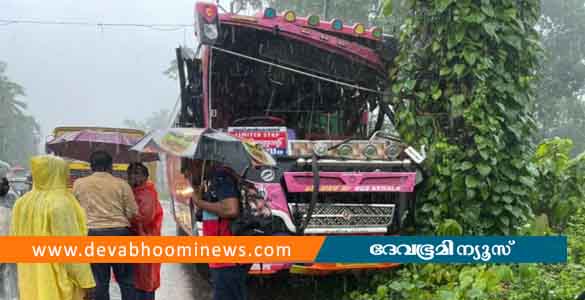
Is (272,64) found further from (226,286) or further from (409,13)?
(226,286)

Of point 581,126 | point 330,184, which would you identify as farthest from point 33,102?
point 330,184

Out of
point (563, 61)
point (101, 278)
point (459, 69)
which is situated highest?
point (563, 61)

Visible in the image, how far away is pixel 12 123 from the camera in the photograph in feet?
179

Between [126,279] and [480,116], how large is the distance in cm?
377

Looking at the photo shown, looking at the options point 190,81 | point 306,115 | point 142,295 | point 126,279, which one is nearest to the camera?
point 126,279

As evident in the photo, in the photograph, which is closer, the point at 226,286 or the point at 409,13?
the point at 226,286

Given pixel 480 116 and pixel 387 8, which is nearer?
pixel 480 116

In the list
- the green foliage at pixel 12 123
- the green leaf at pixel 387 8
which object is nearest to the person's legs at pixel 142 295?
the green leaf at pixel 387 8

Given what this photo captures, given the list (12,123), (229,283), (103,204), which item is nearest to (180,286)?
(103,204)

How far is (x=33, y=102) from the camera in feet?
620

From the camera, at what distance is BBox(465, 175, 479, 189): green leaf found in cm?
561

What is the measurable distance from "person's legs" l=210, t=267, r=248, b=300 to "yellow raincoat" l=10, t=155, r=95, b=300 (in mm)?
957

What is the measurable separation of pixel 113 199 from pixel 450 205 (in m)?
3.37

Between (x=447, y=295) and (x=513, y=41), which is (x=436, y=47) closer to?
(x=513, y=41)
